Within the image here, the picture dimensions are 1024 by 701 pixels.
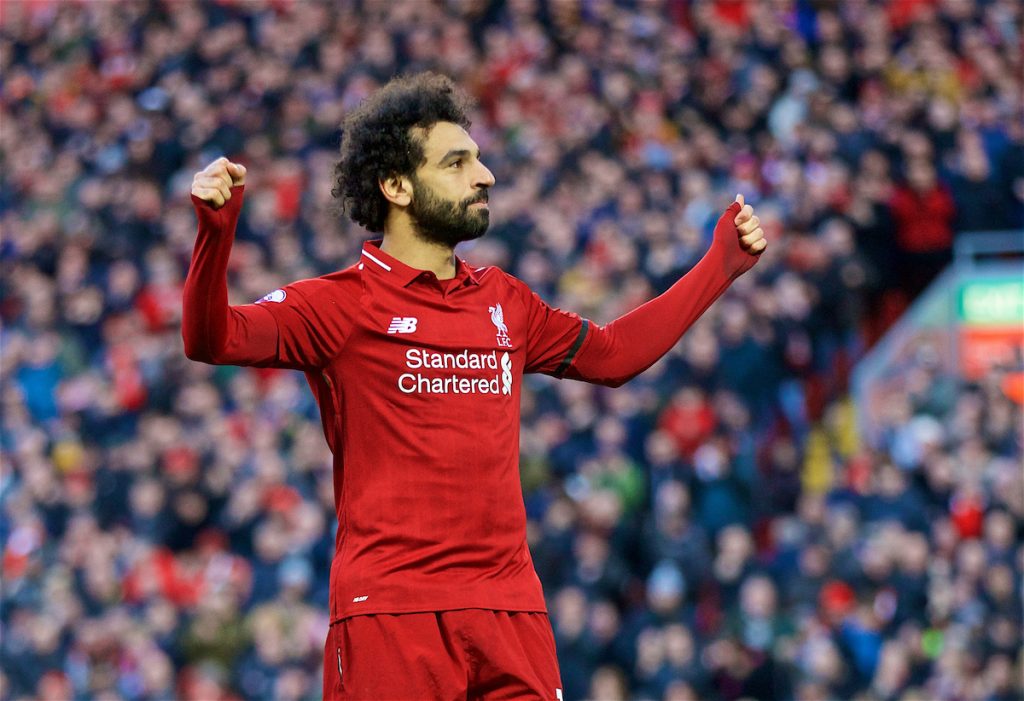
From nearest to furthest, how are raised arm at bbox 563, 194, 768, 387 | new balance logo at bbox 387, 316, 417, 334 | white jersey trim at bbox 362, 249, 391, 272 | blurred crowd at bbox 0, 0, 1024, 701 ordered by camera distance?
new balance logo at bbox 387, 316, 417, 334, white jersey trim at bbox 362, 249, 391, 272, raised arm at bbox 563, 194, 768, 387, blurred crowd at bbox 0, 0, 1024, 701

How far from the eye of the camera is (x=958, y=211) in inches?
474

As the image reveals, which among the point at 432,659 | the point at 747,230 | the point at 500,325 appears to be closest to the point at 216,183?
the point at 500,325

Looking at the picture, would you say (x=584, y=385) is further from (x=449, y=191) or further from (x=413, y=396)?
(x=413, y=396)

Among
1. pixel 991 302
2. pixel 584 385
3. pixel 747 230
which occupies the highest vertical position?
pixel 991 302

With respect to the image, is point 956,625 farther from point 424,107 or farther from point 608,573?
point 424,107

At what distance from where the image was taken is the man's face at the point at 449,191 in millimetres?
4336

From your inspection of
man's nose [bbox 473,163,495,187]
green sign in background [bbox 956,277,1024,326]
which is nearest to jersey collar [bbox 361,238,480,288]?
man's nose [bbox 473,163,495,187]

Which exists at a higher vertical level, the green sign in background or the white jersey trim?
the green sign in background

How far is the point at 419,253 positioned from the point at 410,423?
0.47 metres

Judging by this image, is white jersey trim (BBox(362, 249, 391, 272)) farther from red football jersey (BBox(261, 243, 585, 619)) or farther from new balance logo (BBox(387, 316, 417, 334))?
new balance logo (BBox(387, 316, 417, 334))

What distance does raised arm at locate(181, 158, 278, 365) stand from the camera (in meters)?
3.81

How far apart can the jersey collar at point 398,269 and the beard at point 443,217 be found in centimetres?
10

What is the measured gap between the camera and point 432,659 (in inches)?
159

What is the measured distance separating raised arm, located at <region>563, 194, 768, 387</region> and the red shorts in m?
0.79
